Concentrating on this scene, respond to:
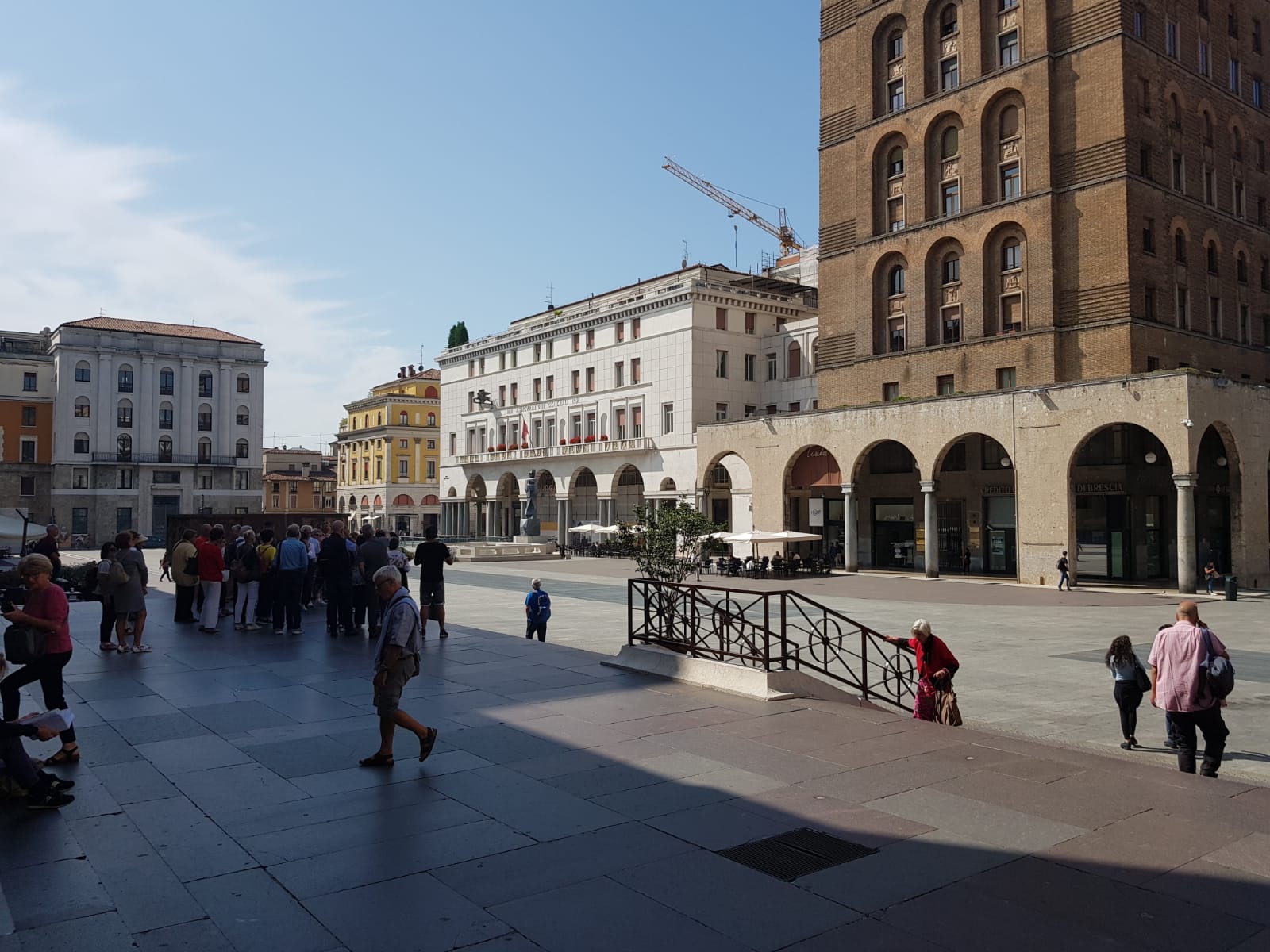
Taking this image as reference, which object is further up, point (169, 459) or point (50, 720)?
point (169, 459)

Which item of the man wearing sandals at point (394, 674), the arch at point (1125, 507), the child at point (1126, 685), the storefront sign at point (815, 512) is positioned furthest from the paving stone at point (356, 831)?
the storefront sign at point (815, 512)

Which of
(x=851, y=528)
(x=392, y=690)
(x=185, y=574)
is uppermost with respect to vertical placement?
(x=851, y=528)

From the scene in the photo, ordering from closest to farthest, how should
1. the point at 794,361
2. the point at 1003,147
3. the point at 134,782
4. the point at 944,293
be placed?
1. the point at 134,782
2. the point at 1003,147
3. the point at 944,293
4. the point at 794,361

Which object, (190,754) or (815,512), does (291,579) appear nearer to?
(190,754)

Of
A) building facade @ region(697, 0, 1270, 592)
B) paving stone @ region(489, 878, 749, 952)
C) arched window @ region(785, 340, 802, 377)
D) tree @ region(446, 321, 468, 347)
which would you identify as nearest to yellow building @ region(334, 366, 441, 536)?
tree @ region(446, 321, 468, 347)

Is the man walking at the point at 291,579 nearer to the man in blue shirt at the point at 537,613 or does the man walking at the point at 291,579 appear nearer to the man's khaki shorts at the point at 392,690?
the man in blue shirt at the point at 537,613

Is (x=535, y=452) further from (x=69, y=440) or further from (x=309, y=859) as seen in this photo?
(x=309, y=859)

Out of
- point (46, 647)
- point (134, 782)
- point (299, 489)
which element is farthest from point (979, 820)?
point (299, 489)

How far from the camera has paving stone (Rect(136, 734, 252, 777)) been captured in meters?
7.59

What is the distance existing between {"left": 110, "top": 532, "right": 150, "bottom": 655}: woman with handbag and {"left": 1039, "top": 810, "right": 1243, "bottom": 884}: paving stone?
1207 cm

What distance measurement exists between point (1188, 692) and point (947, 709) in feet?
8.14

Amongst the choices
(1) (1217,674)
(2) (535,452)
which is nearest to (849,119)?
(2) (535,452)

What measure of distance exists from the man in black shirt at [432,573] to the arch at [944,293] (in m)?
31.2

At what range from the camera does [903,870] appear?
5473mm
